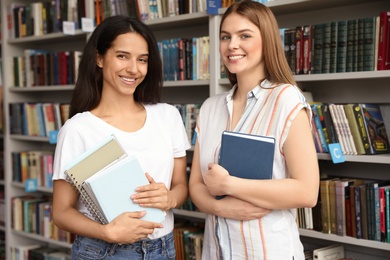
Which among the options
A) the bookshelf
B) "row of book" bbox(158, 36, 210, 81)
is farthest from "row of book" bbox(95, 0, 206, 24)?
"row of book" bbox(158, 36, 210, 81)

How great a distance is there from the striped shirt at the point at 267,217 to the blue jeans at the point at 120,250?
7.5 inches

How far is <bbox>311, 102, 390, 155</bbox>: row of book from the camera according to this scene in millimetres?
2129

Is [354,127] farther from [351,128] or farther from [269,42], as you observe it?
[269,42]

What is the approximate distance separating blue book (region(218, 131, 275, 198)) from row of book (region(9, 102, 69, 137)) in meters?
2.19

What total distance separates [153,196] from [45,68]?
97.4 inches

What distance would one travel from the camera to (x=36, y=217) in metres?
3.76

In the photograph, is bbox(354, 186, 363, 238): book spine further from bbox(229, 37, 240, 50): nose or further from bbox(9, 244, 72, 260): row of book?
bbox(9, 244, 72, 260): row of book

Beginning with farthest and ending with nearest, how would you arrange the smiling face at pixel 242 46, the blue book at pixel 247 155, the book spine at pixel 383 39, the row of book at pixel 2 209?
the row of book at pixel 2 209
the book spine at pixel 383 39
the smiling face at pixel 242 46
the blue book at pixel 247 155

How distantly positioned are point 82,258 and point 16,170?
2524 mm

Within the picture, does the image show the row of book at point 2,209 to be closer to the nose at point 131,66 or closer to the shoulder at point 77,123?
the shoulder at point 77,123

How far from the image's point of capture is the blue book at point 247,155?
1352mm

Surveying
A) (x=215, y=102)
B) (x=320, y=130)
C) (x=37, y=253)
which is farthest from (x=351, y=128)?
(x=37, y=253)

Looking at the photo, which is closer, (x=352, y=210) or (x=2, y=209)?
(x=352, y=210)

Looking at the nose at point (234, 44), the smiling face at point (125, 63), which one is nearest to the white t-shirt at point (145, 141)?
the smiling face at point (125, 63)
